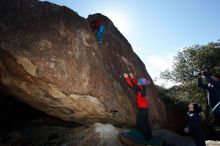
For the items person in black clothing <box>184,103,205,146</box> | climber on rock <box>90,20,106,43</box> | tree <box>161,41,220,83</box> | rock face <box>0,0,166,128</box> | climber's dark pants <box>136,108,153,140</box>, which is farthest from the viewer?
tree <box>161,41,220,83</box>

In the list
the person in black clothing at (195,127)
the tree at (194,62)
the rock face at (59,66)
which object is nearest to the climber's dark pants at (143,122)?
the rock face at (59,66)

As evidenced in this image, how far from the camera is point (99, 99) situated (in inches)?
421

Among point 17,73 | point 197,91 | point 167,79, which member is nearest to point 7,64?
point 17,73

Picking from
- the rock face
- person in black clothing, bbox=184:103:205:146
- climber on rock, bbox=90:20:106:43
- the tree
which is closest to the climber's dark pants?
the rock face

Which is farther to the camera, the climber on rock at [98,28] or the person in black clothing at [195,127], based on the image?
the climber on rock at [98,28]

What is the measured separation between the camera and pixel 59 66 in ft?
32.4

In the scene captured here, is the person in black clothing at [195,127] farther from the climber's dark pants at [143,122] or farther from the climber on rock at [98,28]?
the climber on rock at [98,28]

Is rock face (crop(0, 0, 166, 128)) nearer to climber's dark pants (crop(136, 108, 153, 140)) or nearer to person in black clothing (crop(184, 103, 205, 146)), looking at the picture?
climber's dark pants (crop(136, 108, 153, 140))

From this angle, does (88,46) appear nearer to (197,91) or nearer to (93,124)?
(93,124)

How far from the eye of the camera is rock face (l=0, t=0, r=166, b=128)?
966 centimetres

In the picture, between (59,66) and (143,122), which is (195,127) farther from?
(59,66)

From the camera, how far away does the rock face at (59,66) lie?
9656mm

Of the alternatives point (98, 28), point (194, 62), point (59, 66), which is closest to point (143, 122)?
point (59, 66)

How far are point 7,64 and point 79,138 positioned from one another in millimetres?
4767
